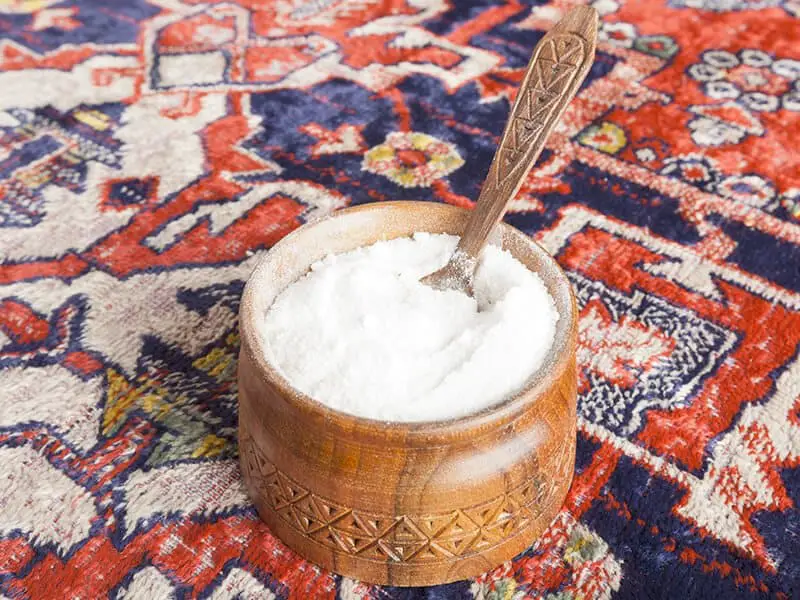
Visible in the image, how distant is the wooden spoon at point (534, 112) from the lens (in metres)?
0.50

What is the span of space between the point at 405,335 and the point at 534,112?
6.0 inches

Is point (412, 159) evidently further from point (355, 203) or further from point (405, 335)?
point (405, 335)

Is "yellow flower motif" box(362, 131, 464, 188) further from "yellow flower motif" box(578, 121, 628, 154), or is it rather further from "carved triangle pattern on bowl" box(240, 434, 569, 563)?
"carved triangle pattern on bowl" box(240, 434, 569, 563)

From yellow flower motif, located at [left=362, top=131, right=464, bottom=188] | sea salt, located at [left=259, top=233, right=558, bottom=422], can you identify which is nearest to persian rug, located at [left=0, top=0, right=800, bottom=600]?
yellow flower motif, located at [left=362, top=131, right=464, bottom=188]

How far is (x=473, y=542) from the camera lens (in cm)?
46

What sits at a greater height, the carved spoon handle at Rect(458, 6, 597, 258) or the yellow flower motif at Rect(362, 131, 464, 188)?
the carved spoon handle at Rect(458, 6, 597, 258)

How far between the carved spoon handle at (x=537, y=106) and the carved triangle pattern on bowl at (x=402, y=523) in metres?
0.15

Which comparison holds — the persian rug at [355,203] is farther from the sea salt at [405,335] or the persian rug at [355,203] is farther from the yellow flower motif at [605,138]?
the sea salt at [405,335]

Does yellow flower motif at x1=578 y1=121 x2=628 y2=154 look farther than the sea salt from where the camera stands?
Yes

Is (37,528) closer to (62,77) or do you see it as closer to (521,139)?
(521,139)

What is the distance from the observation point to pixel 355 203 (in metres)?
0.79

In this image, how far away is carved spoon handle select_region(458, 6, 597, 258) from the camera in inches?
19.6

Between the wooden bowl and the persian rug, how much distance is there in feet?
0.08

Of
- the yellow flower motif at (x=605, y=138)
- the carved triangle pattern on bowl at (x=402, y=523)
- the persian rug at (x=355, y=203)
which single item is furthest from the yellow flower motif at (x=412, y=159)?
the carved triangle pattern on bowl at (x=402, y=523)
